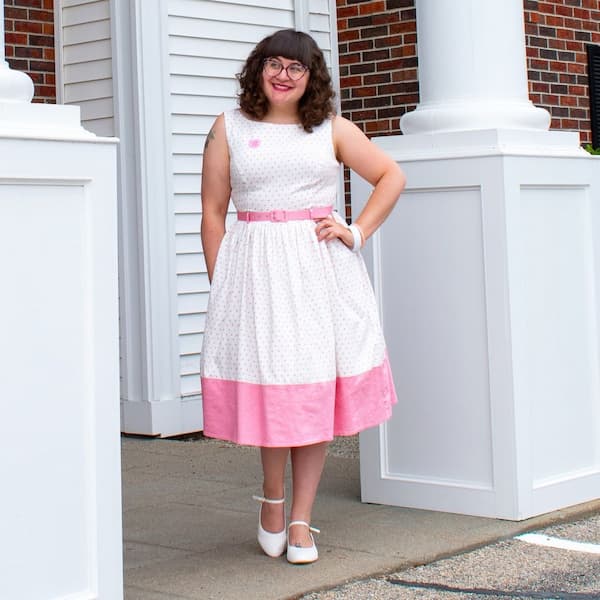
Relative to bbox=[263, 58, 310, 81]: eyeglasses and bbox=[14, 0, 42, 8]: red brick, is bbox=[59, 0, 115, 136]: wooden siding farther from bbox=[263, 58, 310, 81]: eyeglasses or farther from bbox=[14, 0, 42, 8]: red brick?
bbox=[263, 58, 310, 81]: eyeglasses

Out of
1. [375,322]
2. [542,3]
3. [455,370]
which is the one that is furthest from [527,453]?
[542,3]

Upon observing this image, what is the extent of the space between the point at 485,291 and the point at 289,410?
1.10 metres

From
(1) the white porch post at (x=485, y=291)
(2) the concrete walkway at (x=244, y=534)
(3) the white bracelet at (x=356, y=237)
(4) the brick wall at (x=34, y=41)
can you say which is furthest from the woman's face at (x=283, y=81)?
(4) the brick wall at (x=34, y=41)

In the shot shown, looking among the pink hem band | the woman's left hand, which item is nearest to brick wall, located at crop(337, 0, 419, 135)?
the woman's left hand

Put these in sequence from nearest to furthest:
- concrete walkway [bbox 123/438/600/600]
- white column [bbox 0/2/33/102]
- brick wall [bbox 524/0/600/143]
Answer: white column [bbox 0/2/33/102], concrete walkway [bbox 123/438/600/600], brick wall [bbox 524/0/600/143]

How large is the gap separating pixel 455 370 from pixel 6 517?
6.73 ft

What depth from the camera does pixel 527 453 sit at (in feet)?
15.8

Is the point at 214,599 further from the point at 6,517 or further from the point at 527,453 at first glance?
the point at 527,453

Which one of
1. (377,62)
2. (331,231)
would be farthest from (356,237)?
(377,62)

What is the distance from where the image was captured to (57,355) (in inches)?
137

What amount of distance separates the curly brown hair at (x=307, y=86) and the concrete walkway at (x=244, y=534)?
1.38 metres

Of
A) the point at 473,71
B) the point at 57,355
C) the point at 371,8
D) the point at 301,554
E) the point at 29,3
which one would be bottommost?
the point at 301,554

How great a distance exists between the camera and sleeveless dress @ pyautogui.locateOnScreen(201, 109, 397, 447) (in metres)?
4.09

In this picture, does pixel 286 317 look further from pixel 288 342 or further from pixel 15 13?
pixel 15 13
